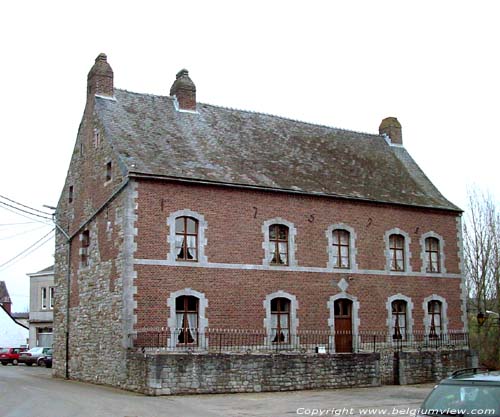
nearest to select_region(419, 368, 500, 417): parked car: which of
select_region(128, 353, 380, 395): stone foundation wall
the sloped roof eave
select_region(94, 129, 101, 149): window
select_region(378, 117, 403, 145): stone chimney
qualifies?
select_region(128, 353, 380, 395): stone foundation wall

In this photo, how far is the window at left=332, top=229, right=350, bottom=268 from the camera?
91.0 ft

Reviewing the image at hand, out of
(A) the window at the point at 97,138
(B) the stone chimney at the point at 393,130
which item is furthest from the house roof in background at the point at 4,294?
(B) the stone chimney at the point at 393,130

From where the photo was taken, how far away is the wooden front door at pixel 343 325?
27.1 metres

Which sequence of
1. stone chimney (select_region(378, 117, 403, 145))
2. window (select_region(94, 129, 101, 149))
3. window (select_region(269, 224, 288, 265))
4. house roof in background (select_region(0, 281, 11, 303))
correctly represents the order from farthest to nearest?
1. house roof in background (select_region(0, 281, 11, 303))
2. stone chimney (select_region(378, 117, 403, 145))
3. window (select_region(94, 129, 101, 149))
4. window (select_region(269, 224, 288, 265))

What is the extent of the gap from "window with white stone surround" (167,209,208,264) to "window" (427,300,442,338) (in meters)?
11.5

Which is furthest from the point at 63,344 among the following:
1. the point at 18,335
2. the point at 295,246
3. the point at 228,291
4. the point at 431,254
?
the point at 18,335

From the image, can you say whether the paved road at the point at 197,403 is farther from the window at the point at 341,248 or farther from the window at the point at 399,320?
the window at the point at 341,248

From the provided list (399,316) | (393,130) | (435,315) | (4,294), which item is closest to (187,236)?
(399,316)

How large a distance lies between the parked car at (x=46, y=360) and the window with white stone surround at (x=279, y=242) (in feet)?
68.5

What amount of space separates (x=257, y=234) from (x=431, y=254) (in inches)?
371

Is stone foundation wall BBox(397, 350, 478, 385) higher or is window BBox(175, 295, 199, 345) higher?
window BBox(175, 295, 199, 345)

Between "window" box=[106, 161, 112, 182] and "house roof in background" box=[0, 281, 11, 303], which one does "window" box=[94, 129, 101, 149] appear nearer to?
"window" box=[106, 161, 112, 182]

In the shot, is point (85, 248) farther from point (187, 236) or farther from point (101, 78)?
point (101, 78)

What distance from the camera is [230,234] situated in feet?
A: 82.1
